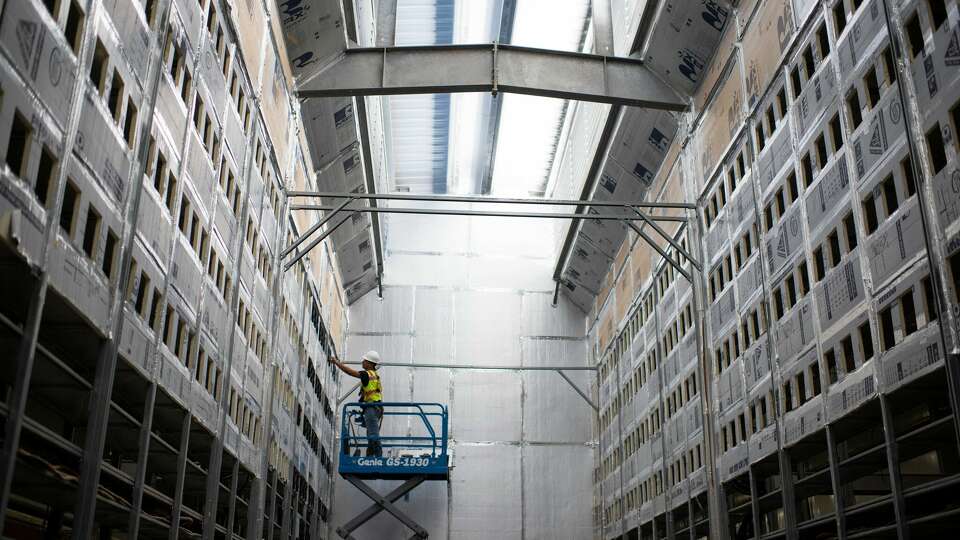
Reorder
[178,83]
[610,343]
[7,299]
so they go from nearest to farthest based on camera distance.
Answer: [7,299] → [178,83] → [610,343]

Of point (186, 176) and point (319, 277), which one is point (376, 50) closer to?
point (319, 277)

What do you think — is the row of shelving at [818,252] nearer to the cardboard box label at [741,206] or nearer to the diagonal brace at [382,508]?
the cardboard box label at [741,206]

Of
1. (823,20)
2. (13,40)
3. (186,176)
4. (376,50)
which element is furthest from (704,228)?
(13,40)

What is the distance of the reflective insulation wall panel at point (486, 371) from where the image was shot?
33.3 meters

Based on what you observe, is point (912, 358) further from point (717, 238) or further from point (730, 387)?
point (717, 238)

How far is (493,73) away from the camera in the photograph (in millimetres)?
23469

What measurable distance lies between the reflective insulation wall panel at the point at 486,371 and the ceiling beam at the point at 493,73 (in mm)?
13002

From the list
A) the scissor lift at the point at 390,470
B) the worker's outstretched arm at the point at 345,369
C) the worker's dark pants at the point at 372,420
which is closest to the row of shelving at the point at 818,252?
the worker's outstretched arm at the point at 345,369

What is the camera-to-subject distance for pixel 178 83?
13766mm

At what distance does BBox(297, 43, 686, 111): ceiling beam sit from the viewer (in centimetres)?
2345

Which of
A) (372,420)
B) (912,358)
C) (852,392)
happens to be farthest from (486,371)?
(912,358)

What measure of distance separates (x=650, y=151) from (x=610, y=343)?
323 inches

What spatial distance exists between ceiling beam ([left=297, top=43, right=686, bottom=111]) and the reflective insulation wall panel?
1300cm

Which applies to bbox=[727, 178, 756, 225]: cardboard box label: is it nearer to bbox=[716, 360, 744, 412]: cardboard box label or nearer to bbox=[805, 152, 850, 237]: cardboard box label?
bbox=[805, 152, 850, 237]: cardboard box label
